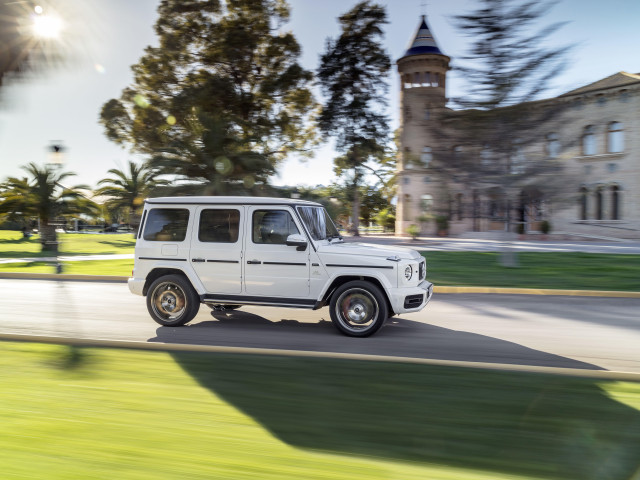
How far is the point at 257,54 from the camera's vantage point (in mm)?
33094

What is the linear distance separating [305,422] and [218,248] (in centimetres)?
A: 428

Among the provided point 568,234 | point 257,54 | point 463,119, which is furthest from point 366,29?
point 463,119

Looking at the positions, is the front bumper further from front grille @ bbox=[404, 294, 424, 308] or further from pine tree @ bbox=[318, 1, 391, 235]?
pine tree @ bbox=[318, 1, 391, 235]

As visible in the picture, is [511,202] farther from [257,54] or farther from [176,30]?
[176,30]

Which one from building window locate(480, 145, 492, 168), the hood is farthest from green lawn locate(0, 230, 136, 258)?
the hood

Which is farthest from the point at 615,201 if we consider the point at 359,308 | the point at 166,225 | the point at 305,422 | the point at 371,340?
the point at 305,422

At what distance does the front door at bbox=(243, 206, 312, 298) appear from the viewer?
7152mm

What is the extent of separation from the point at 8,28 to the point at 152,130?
2938 cm

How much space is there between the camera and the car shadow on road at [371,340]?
Result: 607cm

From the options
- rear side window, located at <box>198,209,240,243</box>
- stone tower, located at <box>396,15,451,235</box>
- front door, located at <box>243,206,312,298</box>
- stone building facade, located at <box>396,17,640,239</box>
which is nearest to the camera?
front door, located at <box>243,206,312,298</box>

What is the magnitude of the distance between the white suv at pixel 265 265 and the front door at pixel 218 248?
0.6 inches

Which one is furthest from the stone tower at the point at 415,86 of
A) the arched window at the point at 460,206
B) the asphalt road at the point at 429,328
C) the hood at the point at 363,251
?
the hood at the point at 363,251

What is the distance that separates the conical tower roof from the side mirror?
40.9 m

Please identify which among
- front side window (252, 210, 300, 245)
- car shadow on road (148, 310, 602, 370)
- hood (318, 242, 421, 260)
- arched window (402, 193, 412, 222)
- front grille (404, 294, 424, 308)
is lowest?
car shadow on road (148, 310, 602, 370)
